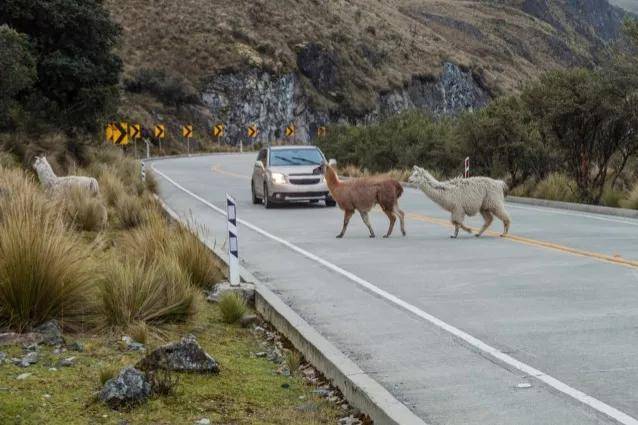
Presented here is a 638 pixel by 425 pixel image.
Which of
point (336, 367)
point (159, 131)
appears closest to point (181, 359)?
point (336, 367)

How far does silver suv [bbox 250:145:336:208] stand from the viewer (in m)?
23.2

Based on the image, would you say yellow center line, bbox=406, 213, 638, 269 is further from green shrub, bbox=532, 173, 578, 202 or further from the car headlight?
green shrub, bbox=532, 173, 578, 202

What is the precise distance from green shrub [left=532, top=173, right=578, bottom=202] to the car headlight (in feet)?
26.2

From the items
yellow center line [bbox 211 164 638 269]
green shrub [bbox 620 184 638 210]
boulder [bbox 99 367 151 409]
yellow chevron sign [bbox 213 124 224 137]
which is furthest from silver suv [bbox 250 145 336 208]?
yellow chevron sign [bbox 213 124 224 137]

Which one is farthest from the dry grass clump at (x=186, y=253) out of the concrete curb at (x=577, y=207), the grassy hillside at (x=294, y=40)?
the grassy hillside at (x=294, y=40)

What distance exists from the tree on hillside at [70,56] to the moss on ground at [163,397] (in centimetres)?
2450

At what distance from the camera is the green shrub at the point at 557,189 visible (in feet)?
81.2

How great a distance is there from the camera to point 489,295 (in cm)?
1004

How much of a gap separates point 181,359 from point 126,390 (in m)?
0.85

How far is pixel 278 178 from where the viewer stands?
2331 centimetres

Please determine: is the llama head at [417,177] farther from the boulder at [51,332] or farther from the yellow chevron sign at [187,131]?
the yellow chevron sign at [187,131]

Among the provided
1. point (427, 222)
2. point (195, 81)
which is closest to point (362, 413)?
point (427, 222)

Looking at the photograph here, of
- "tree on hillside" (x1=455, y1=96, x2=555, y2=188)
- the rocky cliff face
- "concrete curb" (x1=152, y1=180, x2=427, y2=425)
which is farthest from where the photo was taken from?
the rocky cliff face

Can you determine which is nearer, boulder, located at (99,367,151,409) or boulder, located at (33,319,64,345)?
boulder, located at (99,367,151,409)
